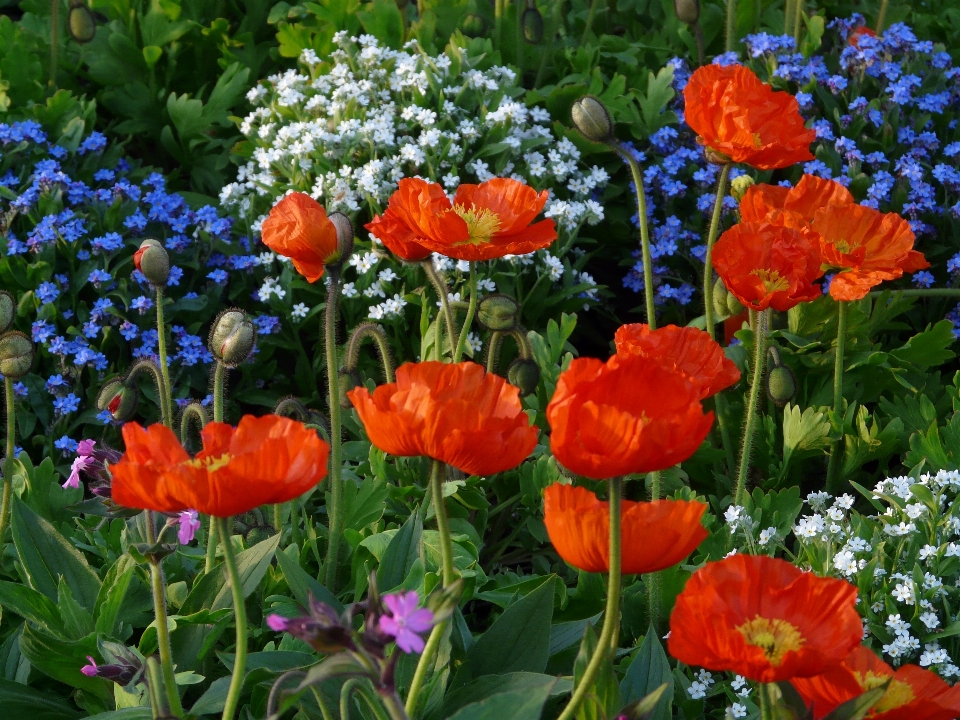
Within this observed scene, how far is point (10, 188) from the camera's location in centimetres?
255

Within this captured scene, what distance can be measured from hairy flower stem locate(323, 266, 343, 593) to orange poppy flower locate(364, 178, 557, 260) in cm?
10

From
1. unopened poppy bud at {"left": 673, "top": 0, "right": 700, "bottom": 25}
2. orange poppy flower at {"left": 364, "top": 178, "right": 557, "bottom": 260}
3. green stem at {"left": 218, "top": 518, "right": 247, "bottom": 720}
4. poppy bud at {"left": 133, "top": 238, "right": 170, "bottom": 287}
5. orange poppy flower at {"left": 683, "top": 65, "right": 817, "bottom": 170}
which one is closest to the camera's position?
green stem at {"left": 218, "top": 518, "right": 247, "bottom": 720}

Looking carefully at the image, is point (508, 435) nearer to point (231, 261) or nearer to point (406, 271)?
point (406, 271)

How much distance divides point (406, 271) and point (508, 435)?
1.52 metres

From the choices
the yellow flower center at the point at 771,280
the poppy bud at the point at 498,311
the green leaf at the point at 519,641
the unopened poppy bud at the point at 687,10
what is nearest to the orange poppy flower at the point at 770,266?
the yellow flower center at the point at 771,280

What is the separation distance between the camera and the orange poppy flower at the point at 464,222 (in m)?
1.42

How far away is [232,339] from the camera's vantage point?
1.45 m

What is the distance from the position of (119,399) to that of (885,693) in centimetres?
129

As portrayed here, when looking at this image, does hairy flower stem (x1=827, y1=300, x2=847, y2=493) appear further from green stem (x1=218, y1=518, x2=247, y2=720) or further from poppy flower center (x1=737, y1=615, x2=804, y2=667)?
green stem (x1=218, y1=518, x2=247, y2=720)

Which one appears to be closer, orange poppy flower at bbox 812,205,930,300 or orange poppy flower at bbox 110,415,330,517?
orange poppy flower at bbox 110,415,330,517

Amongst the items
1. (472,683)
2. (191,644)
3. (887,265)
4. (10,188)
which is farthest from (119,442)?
(887,265)

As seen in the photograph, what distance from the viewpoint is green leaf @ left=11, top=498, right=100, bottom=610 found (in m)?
1.44

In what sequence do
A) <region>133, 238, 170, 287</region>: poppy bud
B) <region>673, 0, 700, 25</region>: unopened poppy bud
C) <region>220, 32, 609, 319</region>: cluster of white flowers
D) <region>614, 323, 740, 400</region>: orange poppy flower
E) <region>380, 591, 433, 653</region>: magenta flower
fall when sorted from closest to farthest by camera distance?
1. <region>380, 591, 433, 653</region>: magenta flower
2. <region>614, 323, 740, 400</region>: orange poppy flower
3. <region>133, 238, 170, 287</region>: poppy bud
4. <region>220, 32, 609, 319</region>: cluster of white flowers
5. <region>673, 0, 700, 25</region>: unopened poppy bud

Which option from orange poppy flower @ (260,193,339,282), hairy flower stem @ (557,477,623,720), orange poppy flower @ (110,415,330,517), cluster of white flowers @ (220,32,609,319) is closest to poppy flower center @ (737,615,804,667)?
hairy flower stem @ (557,477,623,720)
